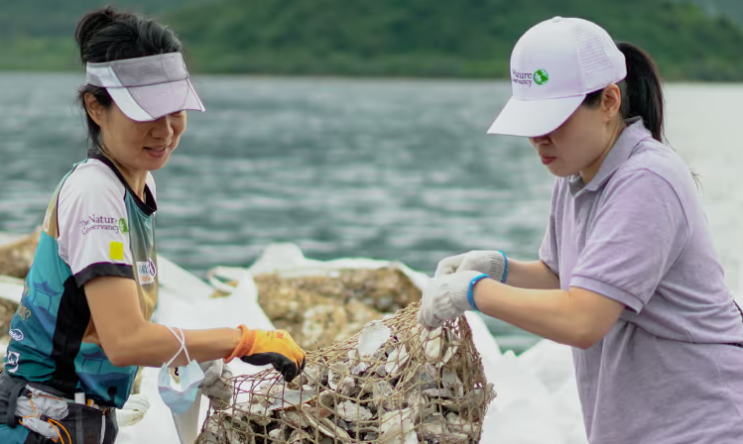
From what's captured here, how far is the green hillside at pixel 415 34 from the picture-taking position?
12256 centimetres

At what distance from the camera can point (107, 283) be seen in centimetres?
253

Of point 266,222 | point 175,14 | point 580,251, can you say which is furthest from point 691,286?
point 175,14

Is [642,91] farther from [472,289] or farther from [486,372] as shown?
[486,372]

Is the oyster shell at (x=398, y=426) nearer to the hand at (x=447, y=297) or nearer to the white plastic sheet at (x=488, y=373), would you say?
the hand at (x=447, y=297)

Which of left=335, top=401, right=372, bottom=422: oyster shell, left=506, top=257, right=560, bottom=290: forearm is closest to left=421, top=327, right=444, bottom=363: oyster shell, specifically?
left=335, top=401, right=372, bottom=422: oyster shell

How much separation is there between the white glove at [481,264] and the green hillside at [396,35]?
117 metres

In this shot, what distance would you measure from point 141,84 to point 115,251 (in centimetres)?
49

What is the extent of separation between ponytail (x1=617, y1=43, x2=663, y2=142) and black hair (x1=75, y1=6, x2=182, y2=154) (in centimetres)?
137

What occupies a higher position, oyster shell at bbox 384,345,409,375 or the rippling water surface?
oyster shell at bbox 384,345,409,375

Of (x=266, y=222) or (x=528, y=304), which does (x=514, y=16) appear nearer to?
(x=266, y=222)

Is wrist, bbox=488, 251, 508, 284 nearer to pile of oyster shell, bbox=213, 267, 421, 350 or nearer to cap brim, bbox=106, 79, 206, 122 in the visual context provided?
cap brim, bbox=106, 79, 206, 122

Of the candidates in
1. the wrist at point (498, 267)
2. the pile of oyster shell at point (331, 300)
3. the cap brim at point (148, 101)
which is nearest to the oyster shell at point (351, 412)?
the wrist at point (498, 267)

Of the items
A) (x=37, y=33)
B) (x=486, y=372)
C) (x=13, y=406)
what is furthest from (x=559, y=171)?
(x=37, y=33)

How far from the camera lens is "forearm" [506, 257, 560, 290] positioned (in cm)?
320
